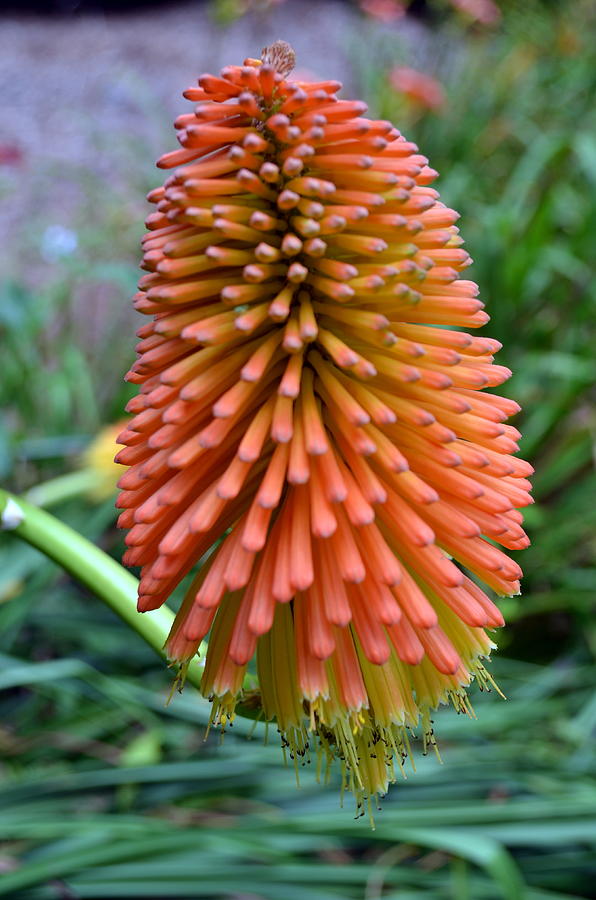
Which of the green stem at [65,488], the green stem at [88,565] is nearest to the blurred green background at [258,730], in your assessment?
the green stem at [65,488]

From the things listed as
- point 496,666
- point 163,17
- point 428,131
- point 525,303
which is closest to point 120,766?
point 496,666

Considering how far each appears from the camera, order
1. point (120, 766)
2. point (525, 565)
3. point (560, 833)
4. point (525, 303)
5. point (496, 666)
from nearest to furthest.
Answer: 1. point (560, 833)
2. point (120, 766)
3. point (496, 666)
4. point (525, 565)
5. point (525, 303)

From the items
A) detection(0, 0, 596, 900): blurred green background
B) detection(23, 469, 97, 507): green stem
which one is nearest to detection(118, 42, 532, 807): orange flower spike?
detection(0, 0, 596, 900): blurred green background

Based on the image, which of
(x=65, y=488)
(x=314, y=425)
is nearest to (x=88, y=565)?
(x=314, y=425)

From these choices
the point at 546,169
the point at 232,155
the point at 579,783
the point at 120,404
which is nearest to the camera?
the point at 232,155

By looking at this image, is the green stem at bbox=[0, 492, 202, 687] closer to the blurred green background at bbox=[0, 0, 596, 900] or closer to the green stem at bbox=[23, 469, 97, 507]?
the blurred green background at bbox=[0, 0, 596, 900]

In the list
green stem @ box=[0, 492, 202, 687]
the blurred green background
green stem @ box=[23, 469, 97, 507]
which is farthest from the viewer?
green stem @ box=[23, 469, 97, 507]

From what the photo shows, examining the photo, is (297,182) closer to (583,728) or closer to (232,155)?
(232,155)
